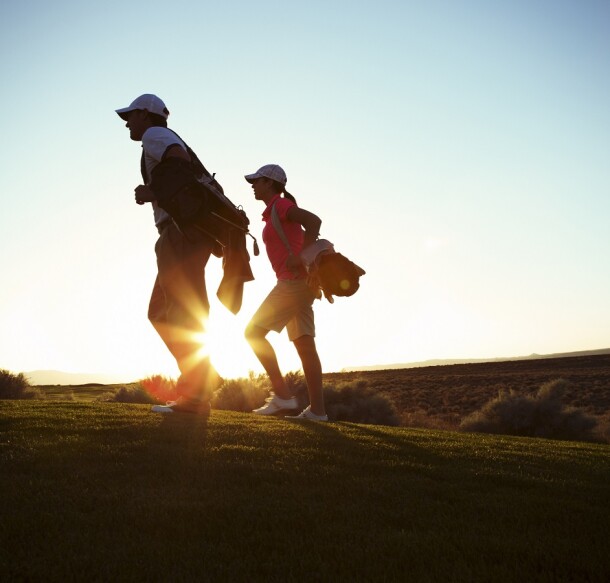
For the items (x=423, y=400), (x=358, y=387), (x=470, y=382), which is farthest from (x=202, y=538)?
(x=470, y=382)

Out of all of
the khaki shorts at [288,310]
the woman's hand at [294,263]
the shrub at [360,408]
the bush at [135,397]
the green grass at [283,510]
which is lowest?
the green grass at [283,510]

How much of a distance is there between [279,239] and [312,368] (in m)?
1.46

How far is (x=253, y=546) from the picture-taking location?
8.36 ft

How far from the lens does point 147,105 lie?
6.45 meters

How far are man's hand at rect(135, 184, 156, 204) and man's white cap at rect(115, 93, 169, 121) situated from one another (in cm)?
84

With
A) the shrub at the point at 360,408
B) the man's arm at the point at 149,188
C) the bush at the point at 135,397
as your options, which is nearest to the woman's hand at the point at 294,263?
the man's arm at the point at 149,188

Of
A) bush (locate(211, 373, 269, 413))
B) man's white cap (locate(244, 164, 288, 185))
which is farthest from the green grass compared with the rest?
bush (locate(211, 373, 269, 413))

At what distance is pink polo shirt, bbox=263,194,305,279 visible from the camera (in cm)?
708

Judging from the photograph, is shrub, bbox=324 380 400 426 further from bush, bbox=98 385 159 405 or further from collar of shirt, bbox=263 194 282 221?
collar of shirt, bbox=263 194 282 221

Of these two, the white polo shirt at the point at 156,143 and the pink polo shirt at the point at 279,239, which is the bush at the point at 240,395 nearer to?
the pink polo shirt at the point at 279,239

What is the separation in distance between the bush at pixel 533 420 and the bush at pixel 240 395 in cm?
424

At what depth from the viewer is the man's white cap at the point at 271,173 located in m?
7.21

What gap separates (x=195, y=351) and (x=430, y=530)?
3.99 meters

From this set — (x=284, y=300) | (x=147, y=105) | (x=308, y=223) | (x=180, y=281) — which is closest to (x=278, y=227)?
(x=308, y=223)
